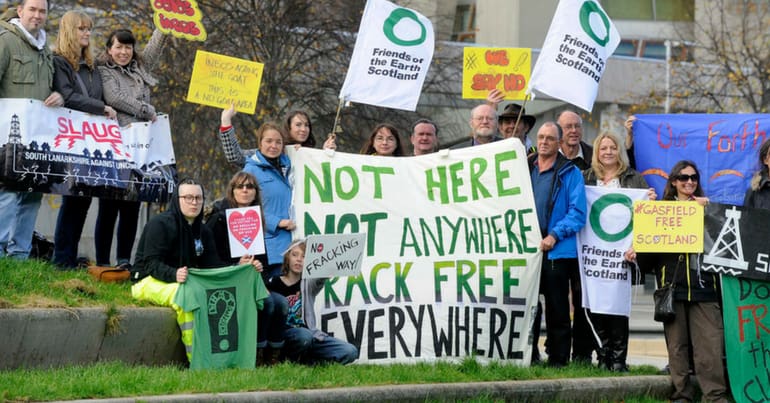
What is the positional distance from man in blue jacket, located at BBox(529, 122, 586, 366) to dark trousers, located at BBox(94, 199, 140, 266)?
343cm

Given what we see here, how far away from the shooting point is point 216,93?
37.8 ft

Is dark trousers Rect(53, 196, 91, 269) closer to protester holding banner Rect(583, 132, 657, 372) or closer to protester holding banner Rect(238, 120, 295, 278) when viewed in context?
protester holding banner Rect(238, 120, 295, 278)

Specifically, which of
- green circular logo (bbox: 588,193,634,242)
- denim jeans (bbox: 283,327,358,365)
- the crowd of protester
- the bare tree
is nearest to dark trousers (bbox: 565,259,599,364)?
the crowd of protester

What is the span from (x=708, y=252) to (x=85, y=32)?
5299mm

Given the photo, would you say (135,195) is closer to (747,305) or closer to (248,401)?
(248,401)

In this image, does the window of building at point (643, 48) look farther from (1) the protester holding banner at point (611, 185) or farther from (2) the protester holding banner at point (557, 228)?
(2) the protester holding banner at point (557, 228)

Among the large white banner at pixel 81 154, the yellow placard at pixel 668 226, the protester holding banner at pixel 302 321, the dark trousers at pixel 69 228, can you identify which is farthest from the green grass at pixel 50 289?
the yellow placard at pixel 668 226

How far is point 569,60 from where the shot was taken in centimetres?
1167

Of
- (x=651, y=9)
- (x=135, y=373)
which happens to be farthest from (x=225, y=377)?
(x=651, y=9)

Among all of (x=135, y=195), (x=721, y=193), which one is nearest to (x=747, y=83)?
(x=721, y=193)

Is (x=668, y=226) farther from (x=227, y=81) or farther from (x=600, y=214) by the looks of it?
(x=227, y=81)

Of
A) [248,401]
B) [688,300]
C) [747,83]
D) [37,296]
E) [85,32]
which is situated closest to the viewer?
[248,401]

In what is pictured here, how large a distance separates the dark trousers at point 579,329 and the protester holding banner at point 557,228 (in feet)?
0.08

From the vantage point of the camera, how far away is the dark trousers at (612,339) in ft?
35.9
